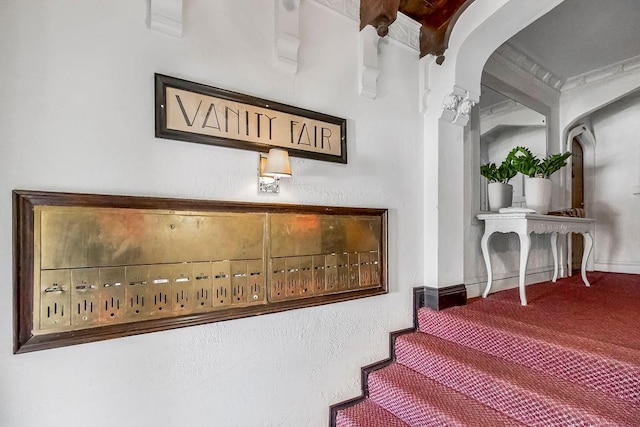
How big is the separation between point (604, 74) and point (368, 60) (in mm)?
3430

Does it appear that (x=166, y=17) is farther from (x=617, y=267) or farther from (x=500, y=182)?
(x=617, y=267)

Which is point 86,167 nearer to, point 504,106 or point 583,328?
point 583,328

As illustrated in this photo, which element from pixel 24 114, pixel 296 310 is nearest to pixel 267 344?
pixel 296 310

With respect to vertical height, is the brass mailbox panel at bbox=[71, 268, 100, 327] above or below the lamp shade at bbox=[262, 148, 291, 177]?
below

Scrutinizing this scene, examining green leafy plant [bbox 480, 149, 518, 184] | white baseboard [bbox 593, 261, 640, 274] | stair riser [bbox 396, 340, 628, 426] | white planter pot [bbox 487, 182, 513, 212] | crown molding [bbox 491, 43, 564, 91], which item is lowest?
stair riser [bbox 396, 340, 628, 426]

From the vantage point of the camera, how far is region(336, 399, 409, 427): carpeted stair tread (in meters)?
1.75

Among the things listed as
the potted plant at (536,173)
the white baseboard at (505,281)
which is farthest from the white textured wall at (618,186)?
the potted plant at (536,173)

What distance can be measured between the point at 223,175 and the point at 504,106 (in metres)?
2.99


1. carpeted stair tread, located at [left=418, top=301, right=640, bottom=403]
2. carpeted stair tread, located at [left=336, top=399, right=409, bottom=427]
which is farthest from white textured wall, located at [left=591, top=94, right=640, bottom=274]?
carpeted stair tread, located at [left=336, top=399, right=409, bottom=427]

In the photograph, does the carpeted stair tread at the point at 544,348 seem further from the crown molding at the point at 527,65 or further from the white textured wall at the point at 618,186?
the white textured wall at the point at 618,186

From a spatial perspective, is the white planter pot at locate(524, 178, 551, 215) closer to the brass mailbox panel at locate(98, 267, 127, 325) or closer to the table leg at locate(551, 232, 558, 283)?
the table leg at locate(551, 232, 558, 283)

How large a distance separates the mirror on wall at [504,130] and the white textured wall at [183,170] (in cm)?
135

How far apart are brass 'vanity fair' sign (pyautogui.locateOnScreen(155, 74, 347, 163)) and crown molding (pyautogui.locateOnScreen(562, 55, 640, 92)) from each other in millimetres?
3587

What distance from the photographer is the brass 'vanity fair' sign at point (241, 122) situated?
140cm
